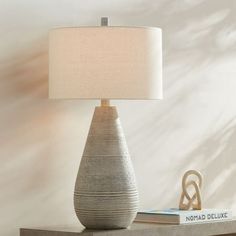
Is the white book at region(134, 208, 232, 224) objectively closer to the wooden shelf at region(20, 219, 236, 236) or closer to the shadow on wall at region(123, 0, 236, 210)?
the wooden shelf at region(20, 219, 236, 236)

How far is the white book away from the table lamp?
27 centimetres

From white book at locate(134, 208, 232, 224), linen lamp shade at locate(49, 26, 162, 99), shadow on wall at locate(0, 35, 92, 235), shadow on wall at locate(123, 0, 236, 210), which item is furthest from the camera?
shadow on wall at locate(123, 0, 236, 210)

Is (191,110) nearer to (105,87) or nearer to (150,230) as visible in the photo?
(150,230)

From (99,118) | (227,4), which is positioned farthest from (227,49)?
(99,118)

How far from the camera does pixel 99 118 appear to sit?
2908mm

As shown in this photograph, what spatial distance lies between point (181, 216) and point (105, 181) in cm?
43

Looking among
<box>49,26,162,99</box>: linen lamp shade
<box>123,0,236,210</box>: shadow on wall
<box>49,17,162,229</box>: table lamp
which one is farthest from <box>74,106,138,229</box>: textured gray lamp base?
<box>123,0,236,210</box>: shadow on wall

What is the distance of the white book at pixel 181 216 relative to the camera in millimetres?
3129

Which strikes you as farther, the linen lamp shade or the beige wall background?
the beige wall background

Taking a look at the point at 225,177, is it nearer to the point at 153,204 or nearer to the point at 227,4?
the point at 153,204

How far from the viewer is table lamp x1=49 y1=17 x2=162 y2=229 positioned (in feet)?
9.16

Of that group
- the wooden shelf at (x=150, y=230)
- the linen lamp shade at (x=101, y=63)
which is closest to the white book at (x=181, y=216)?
the wooden shelf at (x=150, y=230)

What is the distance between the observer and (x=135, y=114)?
349 cm

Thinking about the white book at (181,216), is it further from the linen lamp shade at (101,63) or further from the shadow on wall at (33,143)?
the linen lamp shade at (101,63)
